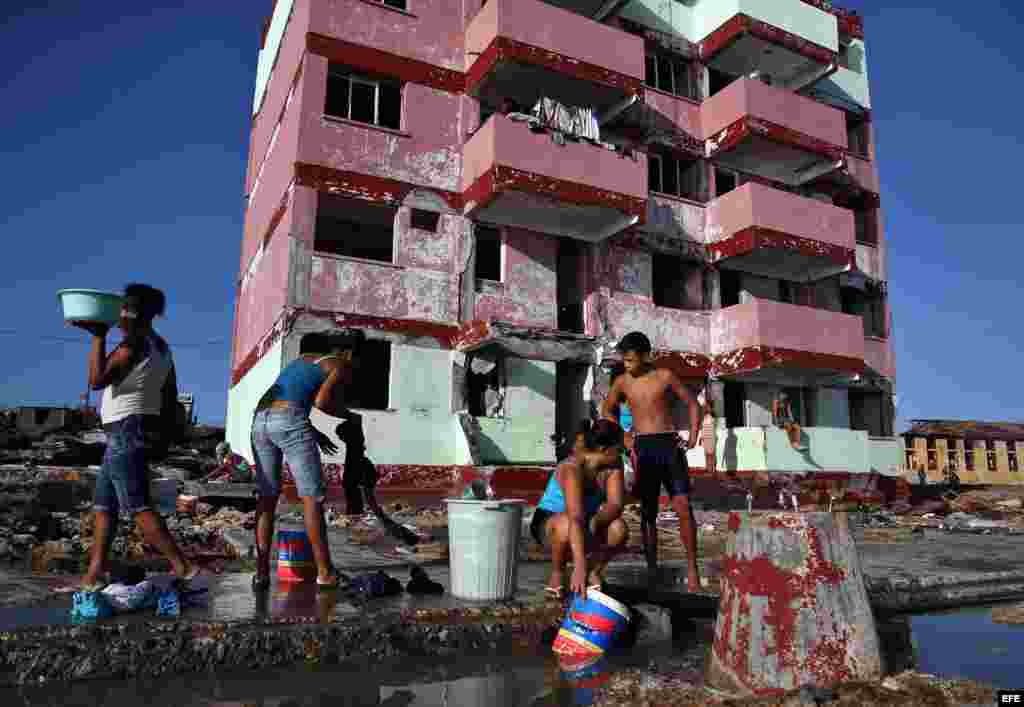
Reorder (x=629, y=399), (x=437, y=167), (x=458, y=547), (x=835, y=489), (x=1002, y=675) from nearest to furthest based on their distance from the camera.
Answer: (x=1002, y=675) → (x=458, y=547) → (x=629, y=399) → (x=437, y=167) → (x=835, y=489)

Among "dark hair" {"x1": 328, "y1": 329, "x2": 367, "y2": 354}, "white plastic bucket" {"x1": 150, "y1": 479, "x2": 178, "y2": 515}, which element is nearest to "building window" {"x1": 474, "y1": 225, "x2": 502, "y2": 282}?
"white plastic bucket" {"x1": 150, "y1": 479, "x2": 178, "y2": 515}

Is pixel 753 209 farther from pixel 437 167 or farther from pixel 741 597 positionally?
pixel 741 597

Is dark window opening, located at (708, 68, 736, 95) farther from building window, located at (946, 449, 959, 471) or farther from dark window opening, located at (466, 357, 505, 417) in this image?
building window, located at (946, 449, 959, 471)

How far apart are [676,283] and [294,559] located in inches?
589

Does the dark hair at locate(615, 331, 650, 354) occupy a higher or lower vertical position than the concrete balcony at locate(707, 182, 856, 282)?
lower

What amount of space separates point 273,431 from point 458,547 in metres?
1.41

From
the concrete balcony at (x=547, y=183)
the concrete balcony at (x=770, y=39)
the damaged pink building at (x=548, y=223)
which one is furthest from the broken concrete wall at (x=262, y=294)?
the concrete balcony at (x=770, y=39)

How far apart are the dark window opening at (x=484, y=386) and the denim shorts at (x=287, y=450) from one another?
979 centimetres

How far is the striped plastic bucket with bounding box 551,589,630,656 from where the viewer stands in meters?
3.69

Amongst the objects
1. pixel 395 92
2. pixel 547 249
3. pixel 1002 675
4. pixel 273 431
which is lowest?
pixel 1002 675

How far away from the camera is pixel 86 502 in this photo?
10742 mm

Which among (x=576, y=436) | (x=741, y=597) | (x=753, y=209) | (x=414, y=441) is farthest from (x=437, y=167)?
(x=741, y=597)

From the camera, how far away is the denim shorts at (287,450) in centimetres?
439

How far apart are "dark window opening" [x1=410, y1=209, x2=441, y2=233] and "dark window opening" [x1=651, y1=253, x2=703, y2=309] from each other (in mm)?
6110
